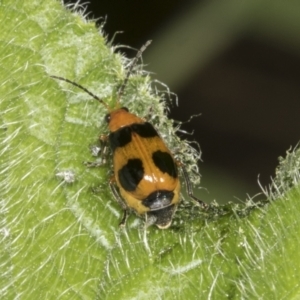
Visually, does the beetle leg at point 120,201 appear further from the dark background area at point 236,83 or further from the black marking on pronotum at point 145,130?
the dark background area at point 236,83

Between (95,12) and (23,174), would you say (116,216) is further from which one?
(95,12)

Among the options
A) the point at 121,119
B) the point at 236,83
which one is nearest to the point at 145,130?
the point at 121,119

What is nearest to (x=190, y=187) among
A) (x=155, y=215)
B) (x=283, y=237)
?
(x=155, y=215)

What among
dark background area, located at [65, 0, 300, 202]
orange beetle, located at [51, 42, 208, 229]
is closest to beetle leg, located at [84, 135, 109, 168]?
orange beetle, located at [51, 42, 208, 229]

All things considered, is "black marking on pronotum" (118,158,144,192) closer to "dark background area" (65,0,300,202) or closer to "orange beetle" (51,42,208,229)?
"orange beetle" (51,42,208,229)

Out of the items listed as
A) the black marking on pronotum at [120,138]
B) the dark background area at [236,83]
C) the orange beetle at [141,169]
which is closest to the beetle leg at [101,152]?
the orange beetle at [141,169]

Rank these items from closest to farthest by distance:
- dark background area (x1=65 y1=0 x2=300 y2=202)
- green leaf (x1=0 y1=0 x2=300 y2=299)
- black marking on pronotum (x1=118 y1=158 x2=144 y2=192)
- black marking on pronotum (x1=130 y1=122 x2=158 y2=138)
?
green leaf (x1=0 y1=0 x2=300 y2=299), black marking on pronotum (x1=118 y1=158 x2=144 y2=192), black marking on pronotum (x1=130 y1=122 x2=158 y2=138), dark background area (x1=65 y1=0 x2=300 y2=202)

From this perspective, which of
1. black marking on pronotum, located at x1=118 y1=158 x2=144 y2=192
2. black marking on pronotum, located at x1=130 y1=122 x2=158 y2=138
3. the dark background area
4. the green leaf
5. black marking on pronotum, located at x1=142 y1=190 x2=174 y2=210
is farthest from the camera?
the dark background area

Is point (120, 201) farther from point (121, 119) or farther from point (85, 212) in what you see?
point (121, 119)
